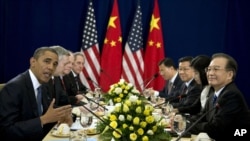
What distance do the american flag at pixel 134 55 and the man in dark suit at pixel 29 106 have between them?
11.3 ft

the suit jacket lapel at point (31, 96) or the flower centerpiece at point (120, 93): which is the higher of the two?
the suit jacket lapel at point (31, 96)

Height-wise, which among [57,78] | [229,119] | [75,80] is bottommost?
[75,80]

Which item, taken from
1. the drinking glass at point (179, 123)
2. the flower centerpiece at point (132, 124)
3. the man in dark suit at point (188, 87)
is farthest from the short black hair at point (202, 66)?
the flower centerpiece at point (132, 124)

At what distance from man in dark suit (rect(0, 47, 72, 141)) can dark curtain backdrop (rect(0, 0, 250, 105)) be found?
12.4 ft

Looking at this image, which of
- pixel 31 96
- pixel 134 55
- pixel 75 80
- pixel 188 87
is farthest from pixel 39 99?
pixel 134 55

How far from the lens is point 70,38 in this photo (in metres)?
6.57

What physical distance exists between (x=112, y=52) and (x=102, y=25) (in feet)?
1.86

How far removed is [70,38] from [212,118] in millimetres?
4266

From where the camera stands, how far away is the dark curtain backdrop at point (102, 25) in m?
6.44

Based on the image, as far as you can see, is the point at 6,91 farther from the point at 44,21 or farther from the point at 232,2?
the point at 232,2

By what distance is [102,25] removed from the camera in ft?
21.5

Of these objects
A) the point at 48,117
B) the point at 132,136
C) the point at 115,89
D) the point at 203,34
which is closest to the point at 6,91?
the point at 48,117

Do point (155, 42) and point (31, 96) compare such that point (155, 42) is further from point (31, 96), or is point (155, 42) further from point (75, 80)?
point (31, 96)

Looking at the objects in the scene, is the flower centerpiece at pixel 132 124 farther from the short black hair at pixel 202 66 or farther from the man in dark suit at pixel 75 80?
the man in dark suit at pixel 75 80
